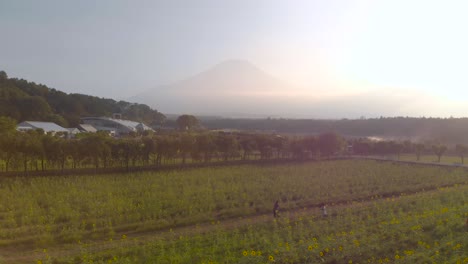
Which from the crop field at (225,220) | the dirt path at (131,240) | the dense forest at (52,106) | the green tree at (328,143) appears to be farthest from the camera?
the dense forest at (52,106)

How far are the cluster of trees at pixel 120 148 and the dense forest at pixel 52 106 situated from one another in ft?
88.1

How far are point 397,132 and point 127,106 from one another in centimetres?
6569

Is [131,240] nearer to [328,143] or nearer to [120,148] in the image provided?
[120,148]

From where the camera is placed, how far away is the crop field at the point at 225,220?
25.1 feet

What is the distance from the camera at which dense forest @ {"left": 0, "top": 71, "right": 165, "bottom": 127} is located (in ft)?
164

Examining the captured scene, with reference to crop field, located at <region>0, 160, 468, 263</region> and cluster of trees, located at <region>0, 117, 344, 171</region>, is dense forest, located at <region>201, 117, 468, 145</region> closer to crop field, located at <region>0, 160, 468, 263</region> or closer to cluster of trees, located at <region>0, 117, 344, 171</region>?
cluster of trees, located at <region>0, 117, 344, 171</region>

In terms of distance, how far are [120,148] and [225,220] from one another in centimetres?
1266

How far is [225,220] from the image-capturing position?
13.0m

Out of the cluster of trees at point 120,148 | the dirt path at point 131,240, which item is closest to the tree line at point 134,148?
the cluster of trees at point 120,148

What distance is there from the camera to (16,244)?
10.1 metres

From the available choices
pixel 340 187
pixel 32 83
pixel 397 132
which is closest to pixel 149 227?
Answer: pixel 340 187

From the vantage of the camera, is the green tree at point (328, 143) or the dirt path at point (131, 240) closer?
the dirt path at point (131, 240)

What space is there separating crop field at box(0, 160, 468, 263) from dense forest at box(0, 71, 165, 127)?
35839 millimetres

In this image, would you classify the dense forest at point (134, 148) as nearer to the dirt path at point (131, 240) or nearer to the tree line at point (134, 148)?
the tree line at point (134, 148)
